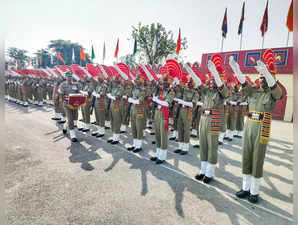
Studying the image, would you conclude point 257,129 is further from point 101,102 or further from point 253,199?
point 101,102

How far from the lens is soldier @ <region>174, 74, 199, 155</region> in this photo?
618 cm

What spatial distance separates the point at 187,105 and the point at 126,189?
10.9 feet

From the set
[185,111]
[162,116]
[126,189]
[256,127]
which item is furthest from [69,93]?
[256,127]

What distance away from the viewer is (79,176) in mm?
4605

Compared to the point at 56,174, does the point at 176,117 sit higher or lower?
higher

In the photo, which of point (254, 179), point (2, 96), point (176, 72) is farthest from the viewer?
point (176, 72)

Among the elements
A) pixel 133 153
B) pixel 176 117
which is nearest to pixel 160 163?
pixel 133 153

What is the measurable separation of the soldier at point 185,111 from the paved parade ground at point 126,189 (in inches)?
18.5

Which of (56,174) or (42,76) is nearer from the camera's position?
(56,174)

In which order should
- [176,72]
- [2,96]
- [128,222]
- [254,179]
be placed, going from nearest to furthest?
[2,96] → [128,222] → [254,179] → [176,72]

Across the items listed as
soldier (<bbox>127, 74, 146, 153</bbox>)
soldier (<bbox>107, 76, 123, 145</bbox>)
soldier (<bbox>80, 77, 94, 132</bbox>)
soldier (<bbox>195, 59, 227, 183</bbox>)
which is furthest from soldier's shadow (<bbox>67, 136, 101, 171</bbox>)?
soldier (<bbox>195, 59, 227, 183</bbox>)

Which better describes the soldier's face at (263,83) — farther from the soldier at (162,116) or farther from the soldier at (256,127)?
the soldier at (162,116)

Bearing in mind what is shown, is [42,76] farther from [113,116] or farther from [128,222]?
[128,222]

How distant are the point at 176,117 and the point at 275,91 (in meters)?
3.37
